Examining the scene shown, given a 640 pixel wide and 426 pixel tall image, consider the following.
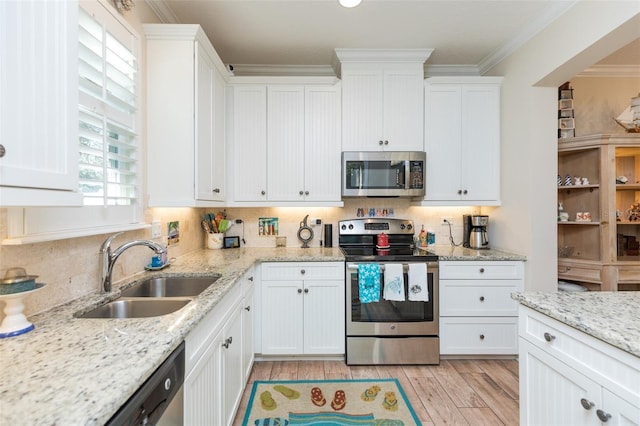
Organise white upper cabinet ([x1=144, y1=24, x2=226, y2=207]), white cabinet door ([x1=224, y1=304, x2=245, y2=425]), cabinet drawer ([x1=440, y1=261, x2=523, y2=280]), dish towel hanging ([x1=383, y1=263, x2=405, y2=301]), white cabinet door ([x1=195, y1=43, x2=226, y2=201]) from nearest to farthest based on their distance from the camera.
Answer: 1. white cabinet door ([x1=224, y1=304, x2=245, y2=425])
2. white upper cabinet ([x1=144, y1=24, x2=226, y2=207])
3. white cabinet door ([x1=195, y1=43, x2=226, y2=201])
4. dish towel hanging ([x1=383, y1=263, x2=405, y2=301])
5. cabinet drawer ([x1=440, y1=261, x2=523, y2=280])

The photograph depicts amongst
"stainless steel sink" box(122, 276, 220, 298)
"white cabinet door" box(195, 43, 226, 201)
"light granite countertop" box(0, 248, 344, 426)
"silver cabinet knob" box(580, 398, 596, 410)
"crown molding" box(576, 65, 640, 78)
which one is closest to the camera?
"light granite countertop" box(0, 248, 344, 426)

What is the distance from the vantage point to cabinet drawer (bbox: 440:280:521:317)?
2.47 m

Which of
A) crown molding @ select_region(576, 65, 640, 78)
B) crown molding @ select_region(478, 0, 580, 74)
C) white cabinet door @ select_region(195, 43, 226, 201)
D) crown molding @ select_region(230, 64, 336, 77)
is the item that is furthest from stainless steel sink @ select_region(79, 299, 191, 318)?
crown molding @ select_region(576, 65, 640, 78)

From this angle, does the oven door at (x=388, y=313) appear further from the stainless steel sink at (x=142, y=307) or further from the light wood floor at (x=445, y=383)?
the stainless steel sink at (x=142, y=307)

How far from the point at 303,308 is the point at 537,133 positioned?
2.42 meters

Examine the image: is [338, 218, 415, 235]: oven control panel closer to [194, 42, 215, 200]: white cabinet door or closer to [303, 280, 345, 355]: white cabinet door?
[303, 280, 345, 355]: white cabinet door

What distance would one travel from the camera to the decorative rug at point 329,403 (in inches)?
70.4

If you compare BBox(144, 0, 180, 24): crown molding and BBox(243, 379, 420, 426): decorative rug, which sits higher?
BBox(144, 0, 180, 24): crown molding

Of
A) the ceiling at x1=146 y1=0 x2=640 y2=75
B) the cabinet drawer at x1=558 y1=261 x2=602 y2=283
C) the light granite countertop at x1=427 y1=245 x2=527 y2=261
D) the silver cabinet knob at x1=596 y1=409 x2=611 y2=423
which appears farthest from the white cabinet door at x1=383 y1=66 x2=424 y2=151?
the silver cabinet knob at x1=596 y1=409 x2=611 y2=423

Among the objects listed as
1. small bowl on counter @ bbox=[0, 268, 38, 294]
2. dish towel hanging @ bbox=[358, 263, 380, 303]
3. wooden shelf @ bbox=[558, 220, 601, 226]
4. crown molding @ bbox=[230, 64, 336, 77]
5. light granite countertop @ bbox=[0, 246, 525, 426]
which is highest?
crown molding @ bbox=[230, 64, 336, 77]

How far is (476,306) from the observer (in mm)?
2477

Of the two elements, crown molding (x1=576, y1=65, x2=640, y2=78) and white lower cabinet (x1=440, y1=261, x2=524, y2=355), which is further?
crown molding (x1=576, y1=65, x2=640, y2=78)

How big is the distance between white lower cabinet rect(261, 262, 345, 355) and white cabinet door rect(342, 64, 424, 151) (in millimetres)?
1203

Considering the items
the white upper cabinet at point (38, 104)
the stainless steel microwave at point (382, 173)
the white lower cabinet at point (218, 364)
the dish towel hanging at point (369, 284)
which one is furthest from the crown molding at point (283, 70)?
the white upper cabinet at point (38, 104)
